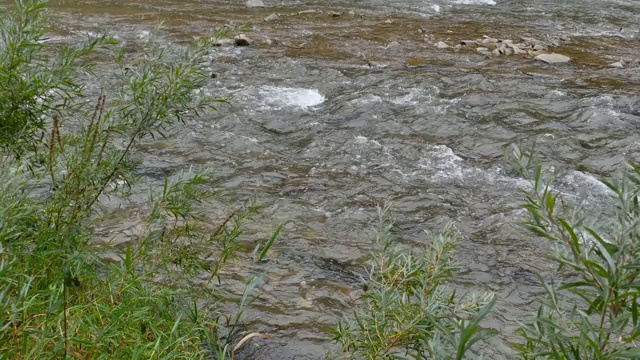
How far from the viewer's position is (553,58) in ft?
35.4

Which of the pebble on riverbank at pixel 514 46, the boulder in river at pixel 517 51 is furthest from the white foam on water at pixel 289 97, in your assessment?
the boulder in river at pixel 517 51

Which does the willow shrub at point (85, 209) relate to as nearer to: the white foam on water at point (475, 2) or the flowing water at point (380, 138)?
the flowing water at point (380, 138)

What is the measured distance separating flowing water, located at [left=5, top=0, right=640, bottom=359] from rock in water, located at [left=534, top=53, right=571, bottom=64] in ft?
0.58

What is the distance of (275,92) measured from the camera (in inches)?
342

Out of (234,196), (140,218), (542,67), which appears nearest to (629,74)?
(542,67)

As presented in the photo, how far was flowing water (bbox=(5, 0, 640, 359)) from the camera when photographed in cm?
483

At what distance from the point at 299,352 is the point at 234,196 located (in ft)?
7.43

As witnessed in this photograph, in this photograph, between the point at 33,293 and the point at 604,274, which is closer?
the point at 604,274

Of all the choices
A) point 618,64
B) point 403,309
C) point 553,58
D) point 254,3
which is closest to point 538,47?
point 553,58

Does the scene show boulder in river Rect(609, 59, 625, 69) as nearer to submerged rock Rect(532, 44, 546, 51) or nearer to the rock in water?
the rock in water

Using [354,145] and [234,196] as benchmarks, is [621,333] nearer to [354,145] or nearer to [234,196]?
[234,196]

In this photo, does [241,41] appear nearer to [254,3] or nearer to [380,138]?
[254,3]

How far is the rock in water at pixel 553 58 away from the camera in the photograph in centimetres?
1072

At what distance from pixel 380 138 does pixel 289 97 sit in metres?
1.78
